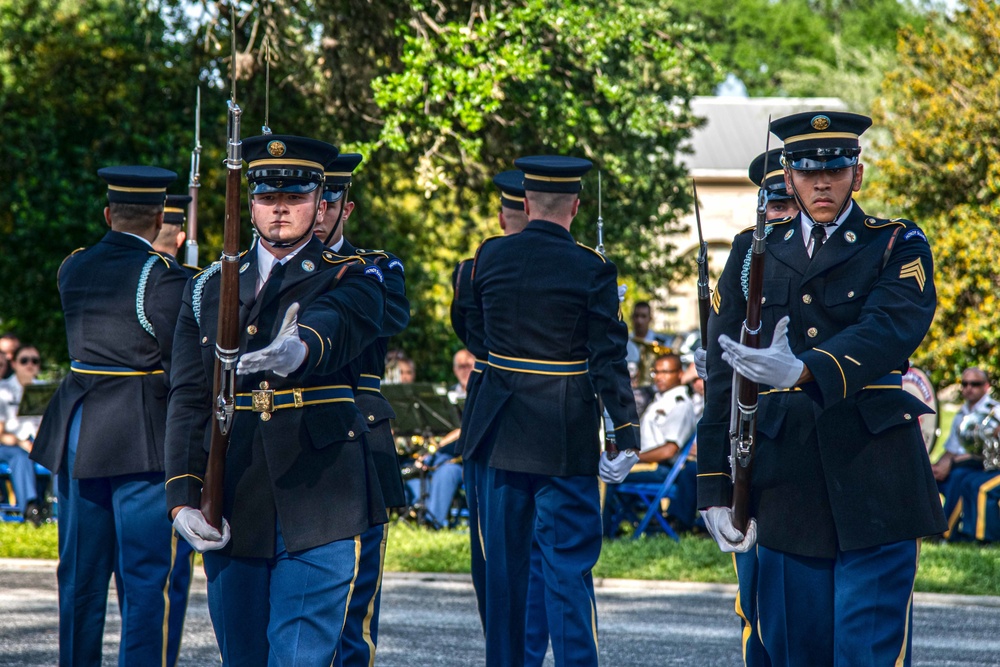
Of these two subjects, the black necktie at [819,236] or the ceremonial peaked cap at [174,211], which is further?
the ceremonial peaked cap at [174,211]

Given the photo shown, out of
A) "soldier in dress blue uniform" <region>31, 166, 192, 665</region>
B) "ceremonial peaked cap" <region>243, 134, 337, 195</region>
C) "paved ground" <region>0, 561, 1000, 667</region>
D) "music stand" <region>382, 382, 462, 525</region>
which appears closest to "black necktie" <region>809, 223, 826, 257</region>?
"ceremonial peaked cap" <region>243, 134, 337, 195</region>

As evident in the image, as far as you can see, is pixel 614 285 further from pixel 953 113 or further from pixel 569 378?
pixel 953 113

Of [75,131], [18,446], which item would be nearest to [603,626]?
[18,446]

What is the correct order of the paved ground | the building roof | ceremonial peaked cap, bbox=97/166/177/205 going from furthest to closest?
the building roof → the paved ground → ceremonial peaked cap, bbox=97/166/177/205

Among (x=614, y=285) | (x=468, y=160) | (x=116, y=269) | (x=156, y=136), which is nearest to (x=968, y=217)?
(x=468, y=160)

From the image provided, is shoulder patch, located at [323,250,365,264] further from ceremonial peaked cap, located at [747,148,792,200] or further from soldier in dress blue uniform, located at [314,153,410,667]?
ceremonial peaked cap, located at [747,148,792,200]

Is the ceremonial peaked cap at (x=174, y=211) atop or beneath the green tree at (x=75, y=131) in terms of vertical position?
beneath

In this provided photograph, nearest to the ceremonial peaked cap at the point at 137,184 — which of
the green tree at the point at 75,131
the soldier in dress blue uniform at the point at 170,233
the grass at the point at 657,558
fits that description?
the soldier in dress blue uniform at the point at 170,233

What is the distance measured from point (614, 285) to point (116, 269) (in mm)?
2166

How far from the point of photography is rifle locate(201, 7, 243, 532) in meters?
4.58

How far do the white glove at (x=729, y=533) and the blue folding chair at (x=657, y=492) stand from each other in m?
7.95

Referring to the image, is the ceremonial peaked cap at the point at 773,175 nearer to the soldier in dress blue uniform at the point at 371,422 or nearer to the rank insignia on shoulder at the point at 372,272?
the soldier in dress blue uniform at the point at 371,422

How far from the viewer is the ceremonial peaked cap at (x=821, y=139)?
4.75m

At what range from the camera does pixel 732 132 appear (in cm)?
5344
